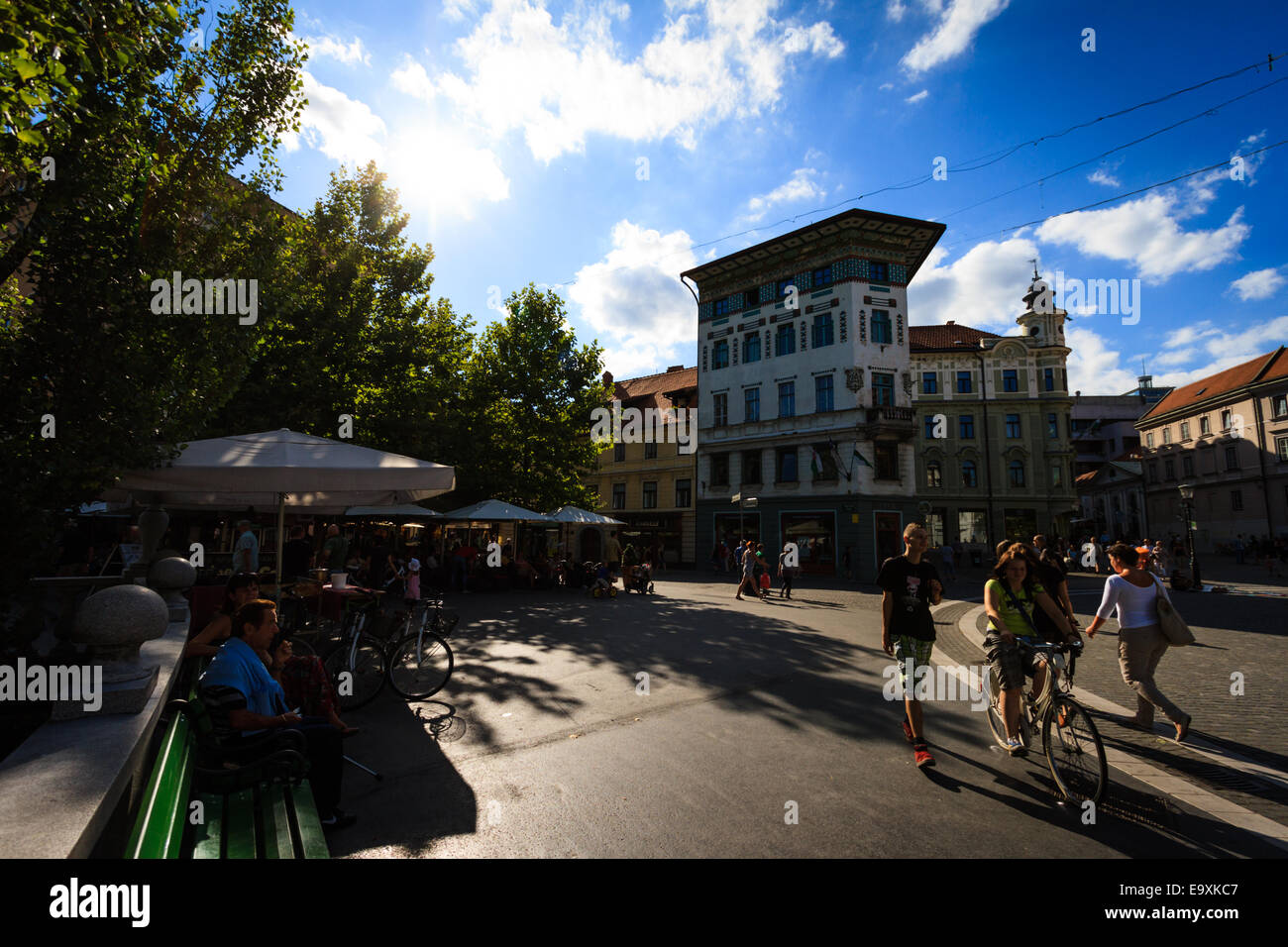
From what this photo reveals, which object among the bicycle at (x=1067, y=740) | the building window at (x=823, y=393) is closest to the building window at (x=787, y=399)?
the building window at (x=823, y=393)

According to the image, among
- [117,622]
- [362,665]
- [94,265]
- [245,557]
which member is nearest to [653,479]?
[245,557]

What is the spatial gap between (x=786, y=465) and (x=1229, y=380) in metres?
46.8

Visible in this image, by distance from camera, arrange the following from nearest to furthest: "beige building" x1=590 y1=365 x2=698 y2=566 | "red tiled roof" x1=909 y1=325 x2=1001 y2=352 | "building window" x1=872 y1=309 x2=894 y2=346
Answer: "building window" x1=872 y1=309 x2=894 y2=346
"beige building" x1=590 y1=365 x2=698 y2=566
"red tiled roof" x1=909 y1=325 x2=1001 y2=352

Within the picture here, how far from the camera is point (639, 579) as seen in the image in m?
18.9

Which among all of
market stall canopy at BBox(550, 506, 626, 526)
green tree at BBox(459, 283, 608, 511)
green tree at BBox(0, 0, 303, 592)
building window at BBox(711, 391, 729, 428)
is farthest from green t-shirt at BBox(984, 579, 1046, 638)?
building window at BBox(711, 391, 729, 428)

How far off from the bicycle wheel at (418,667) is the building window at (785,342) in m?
29.2

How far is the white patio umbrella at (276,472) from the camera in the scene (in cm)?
576

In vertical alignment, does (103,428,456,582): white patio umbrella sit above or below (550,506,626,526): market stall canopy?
above

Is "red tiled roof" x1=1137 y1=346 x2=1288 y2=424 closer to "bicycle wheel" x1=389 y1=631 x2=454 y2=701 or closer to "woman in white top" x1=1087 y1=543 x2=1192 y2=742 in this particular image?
"woman in white top" x1=1087 y1=543 x2=1192 y2=742

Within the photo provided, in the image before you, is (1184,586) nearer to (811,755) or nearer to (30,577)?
(811,755)

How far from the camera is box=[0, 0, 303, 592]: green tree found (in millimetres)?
3918

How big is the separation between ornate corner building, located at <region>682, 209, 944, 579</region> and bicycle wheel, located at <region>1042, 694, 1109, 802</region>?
2476 centimetres

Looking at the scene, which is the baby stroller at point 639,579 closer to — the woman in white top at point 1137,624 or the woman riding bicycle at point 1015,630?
the woman in white top at point 1137,624

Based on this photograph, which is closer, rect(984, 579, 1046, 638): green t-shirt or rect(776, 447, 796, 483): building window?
rect(984, 579, 1046, 638): green t-shirt
